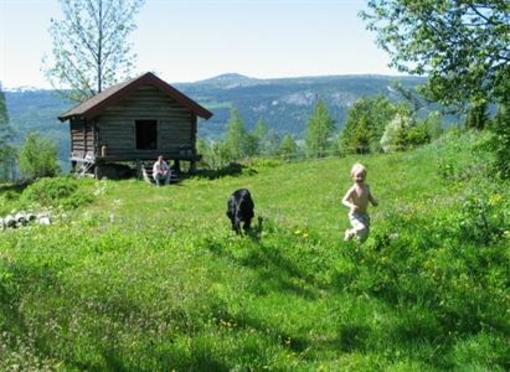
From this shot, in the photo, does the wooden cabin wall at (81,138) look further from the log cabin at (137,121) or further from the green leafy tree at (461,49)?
the green leafy tree at (461,49)

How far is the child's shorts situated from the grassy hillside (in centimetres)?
32

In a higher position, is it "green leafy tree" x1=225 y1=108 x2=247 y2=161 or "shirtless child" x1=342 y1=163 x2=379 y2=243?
"shirtless child" x1=342 y1=163 x2=379 y2=243

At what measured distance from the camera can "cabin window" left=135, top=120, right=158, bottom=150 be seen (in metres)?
39.7

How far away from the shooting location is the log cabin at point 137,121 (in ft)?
119

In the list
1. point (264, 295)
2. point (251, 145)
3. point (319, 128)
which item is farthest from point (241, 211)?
point (251, 145)

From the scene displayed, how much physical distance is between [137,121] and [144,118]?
1148 mm

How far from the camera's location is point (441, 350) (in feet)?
21.4

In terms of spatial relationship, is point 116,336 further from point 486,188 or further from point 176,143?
point 176,143

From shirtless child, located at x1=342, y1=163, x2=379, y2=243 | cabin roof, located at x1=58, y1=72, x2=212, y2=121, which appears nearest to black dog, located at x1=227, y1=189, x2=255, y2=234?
shirtless child, located at x1=342, y1=163, x2=379, y2=243

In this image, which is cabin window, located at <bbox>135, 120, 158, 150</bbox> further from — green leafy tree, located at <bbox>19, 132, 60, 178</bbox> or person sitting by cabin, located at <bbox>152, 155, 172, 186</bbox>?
green leafy tree, located at <bbox>19, 132, 60, 178</bbox>

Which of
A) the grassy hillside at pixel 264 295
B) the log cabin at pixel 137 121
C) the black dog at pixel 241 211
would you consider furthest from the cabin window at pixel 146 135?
the black dog at pixel 241 211

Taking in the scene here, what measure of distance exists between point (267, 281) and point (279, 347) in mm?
2488

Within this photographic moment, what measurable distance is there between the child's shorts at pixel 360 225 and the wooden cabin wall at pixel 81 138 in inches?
1128

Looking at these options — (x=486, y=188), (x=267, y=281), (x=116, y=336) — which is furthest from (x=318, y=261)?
(x=486, y=188)
